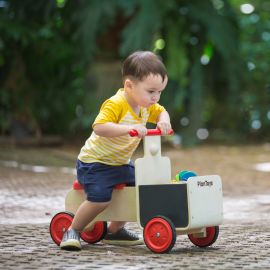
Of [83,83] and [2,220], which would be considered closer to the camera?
[2,220]

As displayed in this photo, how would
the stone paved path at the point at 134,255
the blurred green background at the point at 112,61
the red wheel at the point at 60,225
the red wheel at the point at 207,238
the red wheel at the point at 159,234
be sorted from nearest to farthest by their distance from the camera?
the stone paved path at the point at 134,255, the red wheel at the point at 159,234, the red wheel at the point at 207,238, the red wheel at the point at 60,225, the blurred green background at the point at 112,61

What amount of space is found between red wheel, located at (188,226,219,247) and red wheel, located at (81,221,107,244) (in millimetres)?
392

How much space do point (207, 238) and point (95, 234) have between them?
507 mm

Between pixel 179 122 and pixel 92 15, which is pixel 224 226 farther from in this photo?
pixel 179 122

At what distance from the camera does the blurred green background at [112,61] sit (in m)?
9.30

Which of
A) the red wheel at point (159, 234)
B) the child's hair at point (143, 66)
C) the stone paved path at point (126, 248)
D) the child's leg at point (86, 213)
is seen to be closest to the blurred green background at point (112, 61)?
the stone paved path at point (126, 248)

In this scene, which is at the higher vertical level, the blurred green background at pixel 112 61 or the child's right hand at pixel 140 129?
the blurred green background at pixel 112 61

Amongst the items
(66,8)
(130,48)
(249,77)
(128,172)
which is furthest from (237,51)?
(128,172)

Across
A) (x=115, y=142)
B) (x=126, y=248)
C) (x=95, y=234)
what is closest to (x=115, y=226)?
(x=95, y=234)

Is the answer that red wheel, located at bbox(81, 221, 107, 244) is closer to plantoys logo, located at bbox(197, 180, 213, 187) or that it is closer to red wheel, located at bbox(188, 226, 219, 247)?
red wheel, located at bbox(188, 226, 219, 247)

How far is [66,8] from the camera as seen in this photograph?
33.5ft

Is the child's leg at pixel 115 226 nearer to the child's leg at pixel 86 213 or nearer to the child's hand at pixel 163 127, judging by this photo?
the child's leg at pixel 86 213

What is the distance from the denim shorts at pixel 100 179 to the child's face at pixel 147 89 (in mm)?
301

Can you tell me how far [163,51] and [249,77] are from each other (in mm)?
1208
